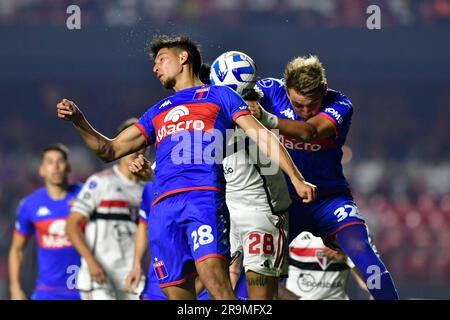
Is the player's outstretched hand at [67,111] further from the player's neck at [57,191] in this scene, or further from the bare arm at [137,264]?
the player's neck at [57,191]

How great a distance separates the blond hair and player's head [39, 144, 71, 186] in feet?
12.5

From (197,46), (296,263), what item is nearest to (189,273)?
(197,46)

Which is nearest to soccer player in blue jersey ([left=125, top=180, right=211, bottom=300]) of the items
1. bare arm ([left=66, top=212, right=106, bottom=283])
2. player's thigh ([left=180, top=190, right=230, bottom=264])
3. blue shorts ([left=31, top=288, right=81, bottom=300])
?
bare arm ([left=66, top=212, right=106, bottom=283])

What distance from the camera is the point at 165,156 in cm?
602

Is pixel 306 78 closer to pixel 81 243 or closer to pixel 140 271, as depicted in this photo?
pixel 140 271

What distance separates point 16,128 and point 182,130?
1416cm

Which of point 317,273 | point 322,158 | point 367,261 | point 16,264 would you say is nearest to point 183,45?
point 322,158

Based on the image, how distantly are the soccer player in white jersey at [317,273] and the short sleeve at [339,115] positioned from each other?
1.77m

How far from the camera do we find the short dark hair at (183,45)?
6344mm

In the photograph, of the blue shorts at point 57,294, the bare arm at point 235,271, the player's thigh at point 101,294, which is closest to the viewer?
the bare arm at point 235,271

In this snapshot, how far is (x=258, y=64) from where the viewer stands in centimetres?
2023

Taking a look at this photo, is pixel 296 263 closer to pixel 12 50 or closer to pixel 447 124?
pixel 447 124

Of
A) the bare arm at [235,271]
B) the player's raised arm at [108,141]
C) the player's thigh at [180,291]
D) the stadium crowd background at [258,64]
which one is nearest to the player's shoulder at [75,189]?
the bare arm at [235,271]

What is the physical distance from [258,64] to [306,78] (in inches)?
525
